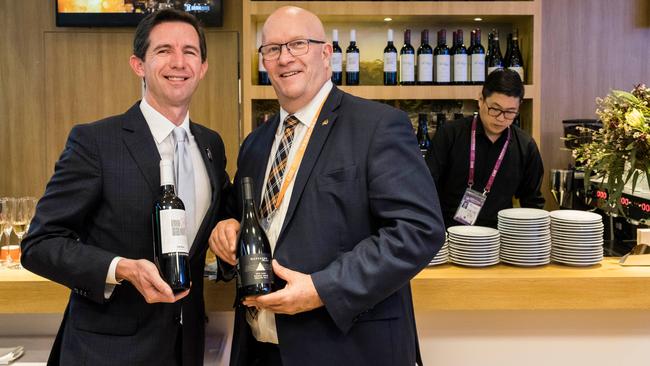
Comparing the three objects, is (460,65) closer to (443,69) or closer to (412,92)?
(443,69)

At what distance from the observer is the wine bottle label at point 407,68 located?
3.76m

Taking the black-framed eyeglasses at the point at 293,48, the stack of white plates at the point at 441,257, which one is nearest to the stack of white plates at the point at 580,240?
the stack of white plates at the point at 441,257

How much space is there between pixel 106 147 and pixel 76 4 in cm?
315

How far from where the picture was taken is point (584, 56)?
4309mm

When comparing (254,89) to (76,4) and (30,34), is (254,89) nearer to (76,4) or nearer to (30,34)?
(76,4)

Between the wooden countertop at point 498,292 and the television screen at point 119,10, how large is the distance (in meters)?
2.72

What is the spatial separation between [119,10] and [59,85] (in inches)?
29.4

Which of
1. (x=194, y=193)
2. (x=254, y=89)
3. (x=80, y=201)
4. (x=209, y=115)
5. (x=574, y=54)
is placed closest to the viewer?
(x=80, y=201)

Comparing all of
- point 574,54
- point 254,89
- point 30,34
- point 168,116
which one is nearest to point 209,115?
point 254,89

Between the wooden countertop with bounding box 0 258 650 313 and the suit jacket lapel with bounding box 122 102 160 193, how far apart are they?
21.6 inches

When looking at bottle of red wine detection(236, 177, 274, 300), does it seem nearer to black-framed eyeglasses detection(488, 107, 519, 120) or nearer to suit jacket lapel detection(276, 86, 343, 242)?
suit jacket lapel detection(276, 86, 343, 242)

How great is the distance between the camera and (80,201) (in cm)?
157

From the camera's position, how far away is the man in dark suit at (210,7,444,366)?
141 cm

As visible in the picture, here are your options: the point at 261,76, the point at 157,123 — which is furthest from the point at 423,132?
the point at 157,123
